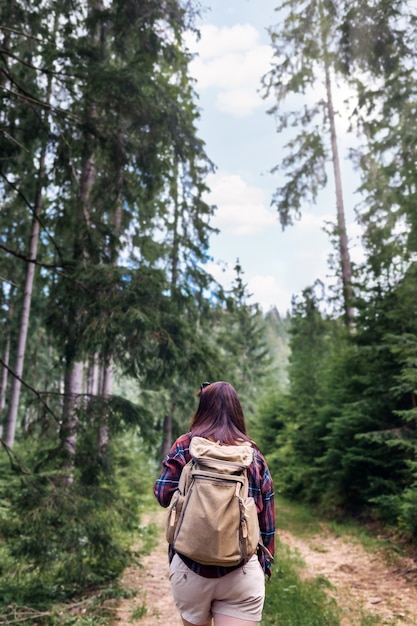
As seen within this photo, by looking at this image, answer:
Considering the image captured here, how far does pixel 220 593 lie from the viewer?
2117 mm

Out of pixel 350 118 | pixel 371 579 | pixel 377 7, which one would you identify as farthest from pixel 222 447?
pixel 350 118

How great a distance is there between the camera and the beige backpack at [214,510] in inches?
78.7

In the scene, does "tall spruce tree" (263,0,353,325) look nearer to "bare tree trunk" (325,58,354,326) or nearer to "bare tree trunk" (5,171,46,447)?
"bare tree trunk" (325,58,354,326)

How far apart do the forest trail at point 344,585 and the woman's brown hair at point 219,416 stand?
3.12 meters

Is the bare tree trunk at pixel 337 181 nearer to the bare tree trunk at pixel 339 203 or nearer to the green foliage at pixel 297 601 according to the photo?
the bare tree trunk at pixel 339 203

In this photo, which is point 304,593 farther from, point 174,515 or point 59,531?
point 174,515

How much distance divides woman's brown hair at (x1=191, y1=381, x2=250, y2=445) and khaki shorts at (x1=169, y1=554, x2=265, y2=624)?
61 cm

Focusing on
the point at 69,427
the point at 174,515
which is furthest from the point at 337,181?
the point at 174,515

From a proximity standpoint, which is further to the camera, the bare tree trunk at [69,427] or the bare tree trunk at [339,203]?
the bare tree trunk at [339,203]

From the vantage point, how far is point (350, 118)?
41.7 ft

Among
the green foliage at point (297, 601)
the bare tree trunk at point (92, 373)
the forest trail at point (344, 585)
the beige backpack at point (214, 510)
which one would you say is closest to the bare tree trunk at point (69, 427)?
the bare tree trunk at point (92, 373)

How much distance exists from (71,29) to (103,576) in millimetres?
7539

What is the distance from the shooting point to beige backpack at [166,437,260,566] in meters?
2.00

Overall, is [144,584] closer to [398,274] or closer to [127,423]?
[127,423]
